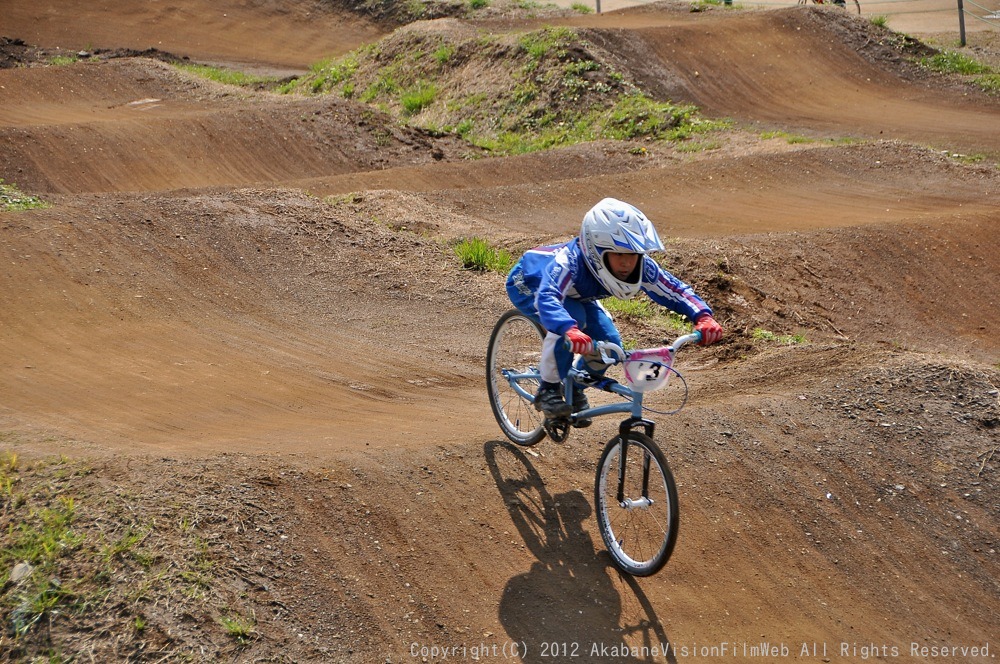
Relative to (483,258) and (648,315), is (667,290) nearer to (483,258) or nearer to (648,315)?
(648,315)

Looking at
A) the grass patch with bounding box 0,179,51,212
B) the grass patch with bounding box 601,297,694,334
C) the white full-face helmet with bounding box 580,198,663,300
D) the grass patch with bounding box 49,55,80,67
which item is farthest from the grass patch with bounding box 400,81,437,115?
the white full-face helmet with bounding box 580,198,663,300

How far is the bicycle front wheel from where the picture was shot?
5.54 m

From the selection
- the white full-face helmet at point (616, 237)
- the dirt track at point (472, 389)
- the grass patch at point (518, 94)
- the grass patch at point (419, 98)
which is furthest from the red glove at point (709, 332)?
the grass patch at point (419, 98)

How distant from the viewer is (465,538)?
20.4ft

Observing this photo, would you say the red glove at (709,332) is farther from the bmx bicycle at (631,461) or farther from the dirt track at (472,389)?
the dirt track at (472,389)

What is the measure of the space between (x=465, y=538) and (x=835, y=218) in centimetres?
1086

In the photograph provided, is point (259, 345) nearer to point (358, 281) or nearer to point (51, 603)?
point (358, 281)

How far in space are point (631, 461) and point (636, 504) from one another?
28 centimetres

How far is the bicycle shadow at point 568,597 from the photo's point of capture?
18.0 feet

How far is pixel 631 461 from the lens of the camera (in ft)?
19.1

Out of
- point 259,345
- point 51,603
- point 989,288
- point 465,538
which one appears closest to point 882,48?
point 989,288

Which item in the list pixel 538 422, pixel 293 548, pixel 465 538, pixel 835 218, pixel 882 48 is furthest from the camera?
pixel 882 48

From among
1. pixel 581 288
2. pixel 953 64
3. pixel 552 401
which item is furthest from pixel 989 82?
pixel 552 401

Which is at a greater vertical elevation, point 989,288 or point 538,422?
point 538,422
